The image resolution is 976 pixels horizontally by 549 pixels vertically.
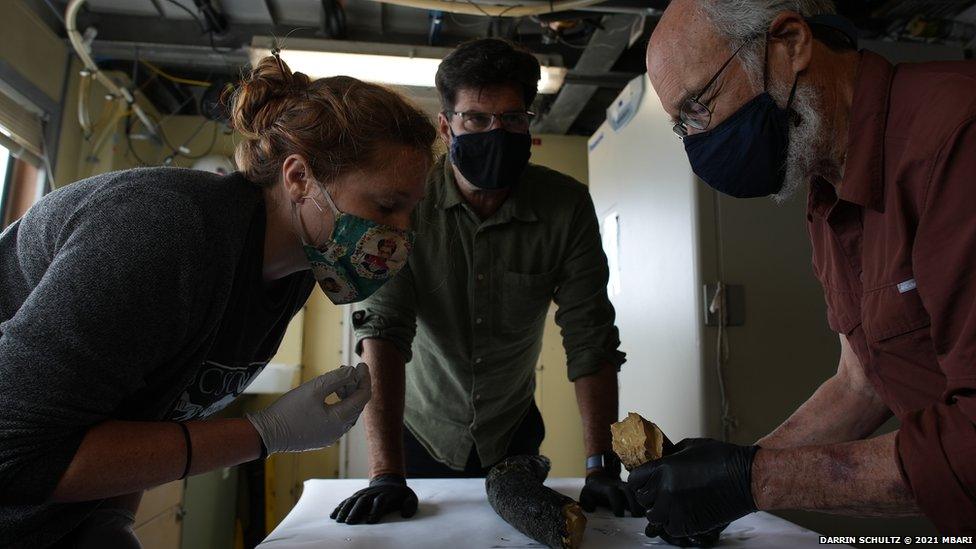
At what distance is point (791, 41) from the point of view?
99cm

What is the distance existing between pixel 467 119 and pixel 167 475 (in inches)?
41.4

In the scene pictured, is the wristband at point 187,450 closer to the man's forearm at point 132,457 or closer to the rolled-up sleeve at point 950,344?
the man's forearm at point 132,457

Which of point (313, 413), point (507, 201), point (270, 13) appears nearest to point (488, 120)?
point (507, 201)

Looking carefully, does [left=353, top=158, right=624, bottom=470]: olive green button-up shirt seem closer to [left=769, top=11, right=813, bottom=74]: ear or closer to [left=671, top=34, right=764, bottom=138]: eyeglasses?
[left=671, top=34, right=764, bottom=138]: eyeglasses

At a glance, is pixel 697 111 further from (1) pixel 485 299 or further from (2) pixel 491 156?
(1) pixel 485 299

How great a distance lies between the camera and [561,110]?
3.90 m

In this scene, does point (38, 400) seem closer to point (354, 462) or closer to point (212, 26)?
point (212, 26)

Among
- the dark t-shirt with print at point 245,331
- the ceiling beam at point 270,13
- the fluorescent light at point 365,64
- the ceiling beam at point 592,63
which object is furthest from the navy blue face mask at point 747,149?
the ceiling beam at point 270,13

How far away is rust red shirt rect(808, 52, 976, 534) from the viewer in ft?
2.38

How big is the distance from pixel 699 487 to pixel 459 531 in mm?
473

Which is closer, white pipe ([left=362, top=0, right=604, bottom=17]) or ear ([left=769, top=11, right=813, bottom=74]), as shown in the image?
ear ([left=769, top=11, right=813, bottom=74])

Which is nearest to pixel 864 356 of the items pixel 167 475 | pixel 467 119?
pixel 467 119

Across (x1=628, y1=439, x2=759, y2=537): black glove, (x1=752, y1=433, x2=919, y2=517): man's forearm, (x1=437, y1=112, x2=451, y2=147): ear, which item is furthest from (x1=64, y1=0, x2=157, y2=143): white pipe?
(x1=752, y1=433, x2=919, y2=517): man's forearm

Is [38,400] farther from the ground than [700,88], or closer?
closer
